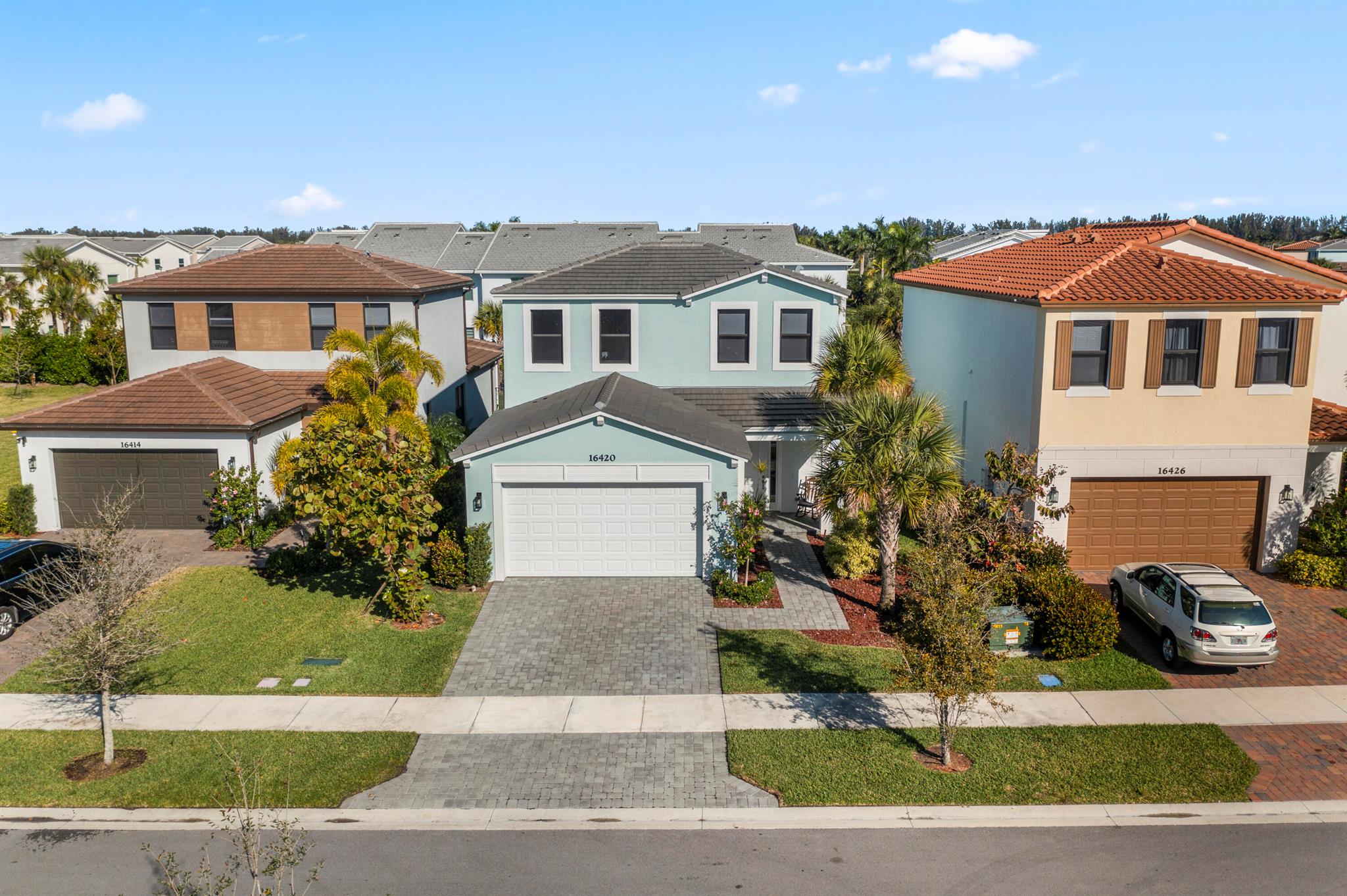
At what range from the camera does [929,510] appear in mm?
17609

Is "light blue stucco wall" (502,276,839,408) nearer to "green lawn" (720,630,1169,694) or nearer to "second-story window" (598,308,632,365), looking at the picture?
"second-story window" (598,308,632,365)

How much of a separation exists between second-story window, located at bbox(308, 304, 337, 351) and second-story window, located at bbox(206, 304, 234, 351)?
7.66ft

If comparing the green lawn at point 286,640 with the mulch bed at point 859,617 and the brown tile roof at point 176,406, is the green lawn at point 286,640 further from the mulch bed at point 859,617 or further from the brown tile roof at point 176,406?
the mulch bed at point 859,617

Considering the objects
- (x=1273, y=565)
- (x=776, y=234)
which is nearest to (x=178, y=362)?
(x=1273, y=565)

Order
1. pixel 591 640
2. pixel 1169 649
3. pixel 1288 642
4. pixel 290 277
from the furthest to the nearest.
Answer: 1. pixel 290 277
2. pixel 591 640
3. pixel 1288 642
4. pixel 1169 649

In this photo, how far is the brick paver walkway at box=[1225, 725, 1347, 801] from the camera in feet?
41.3

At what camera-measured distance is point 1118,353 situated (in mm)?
19938

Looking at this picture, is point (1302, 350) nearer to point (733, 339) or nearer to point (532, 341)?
point (733, 339)

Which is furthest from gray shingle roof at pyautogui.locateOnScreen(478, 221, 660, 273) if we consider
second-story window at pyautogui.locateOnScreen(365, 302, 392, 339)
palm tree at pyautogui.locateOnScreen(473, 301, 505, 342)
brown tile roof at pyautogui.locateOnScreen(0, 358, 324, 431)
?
brown tile roof at pyautogui.locateOnScreen(0, 358, 324, 431)

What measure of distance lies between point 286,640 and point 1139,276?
62.0 ft

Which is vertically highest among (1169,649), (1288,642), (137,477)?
(137,477)

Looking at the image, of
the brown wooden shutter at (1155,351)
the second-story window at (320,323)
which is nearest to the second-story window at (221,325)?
the second-story window at (320,323)

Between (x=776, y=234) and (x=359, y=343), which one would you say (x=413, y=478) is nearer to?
(x=359, y=343)

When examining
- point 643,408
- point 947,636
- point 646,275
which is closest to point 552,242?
point 646,275
